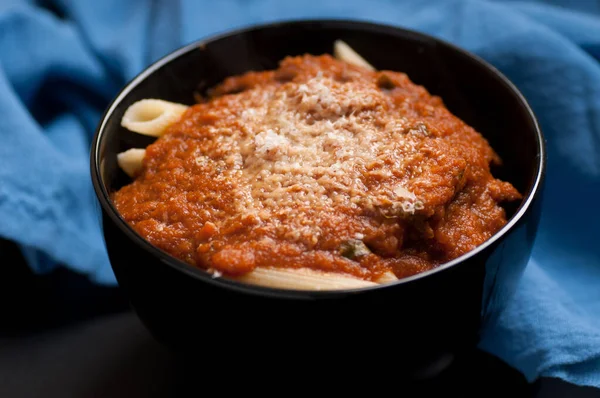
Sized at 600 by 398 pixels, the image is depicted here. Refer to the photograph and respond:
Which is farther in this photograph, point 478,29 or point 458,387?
point 478,29

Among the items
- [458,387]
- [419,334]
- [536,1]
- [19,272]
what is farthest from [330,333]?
[536,1]

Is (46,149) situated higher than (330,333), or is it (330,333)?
(330,333)

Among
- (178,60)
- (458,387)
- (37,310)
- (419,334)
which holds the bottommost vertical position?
(37,310)

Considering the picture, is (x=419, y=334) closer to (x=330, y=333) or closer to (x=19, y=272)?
(x=330, y=333)

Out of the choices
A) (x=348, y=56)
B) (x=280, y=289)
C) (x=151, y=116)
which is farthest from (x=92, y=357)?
(x=348, y=56)

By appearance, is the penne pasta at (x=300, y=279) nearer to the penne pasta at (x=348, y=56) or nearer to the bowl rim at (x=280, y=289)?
the bowl rim at (x=280, y=289)

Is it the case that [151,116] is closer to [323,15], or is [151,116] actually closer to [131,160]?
[131,160]

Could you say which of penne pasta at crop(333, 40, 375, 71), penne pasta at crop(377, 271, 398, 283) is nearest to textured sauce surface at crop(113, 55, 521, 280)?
penne pasta at crop(377, 271, 398, 283)
